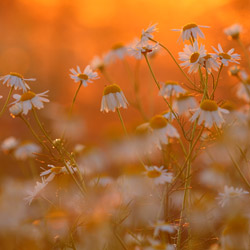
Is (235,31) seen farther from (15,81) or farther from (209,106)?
(15,81)

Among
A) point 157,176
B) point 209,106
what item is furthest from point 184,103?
point 157,176

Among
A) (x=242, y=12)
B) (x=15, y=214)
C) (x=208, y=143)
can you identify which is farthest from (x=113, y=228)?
(x=242, y=12)

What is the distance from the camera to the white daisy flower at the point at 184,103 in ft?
7.28

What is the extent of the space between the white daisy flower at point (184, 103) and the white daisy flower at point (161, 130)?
421mm

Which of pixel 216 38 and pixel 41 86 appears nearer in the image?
pixel 216 38

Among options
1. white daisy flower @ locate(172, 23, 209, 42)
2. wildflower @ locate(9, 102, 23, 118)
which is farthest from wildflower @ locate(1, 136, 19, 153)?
white daisy flower @ locate(172, 23, 209, 42)

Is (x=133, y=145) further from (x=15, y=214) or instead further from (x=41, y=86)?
(x=41, y=86)

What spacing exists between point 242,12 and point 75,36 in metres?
8.37

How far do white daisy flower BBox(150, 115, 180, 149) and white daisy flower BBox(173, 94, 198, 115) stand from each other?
1.38 ft

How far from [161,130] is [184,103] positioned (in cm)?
52

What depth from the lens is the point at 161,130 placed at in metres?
1.79

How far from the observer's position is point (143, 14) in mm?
6766

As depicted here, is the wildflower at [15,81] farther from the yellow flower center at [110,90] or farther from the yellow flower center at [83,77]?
the yellow flower center at [110,90]

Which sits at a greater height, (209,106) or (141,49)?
(141,49)
